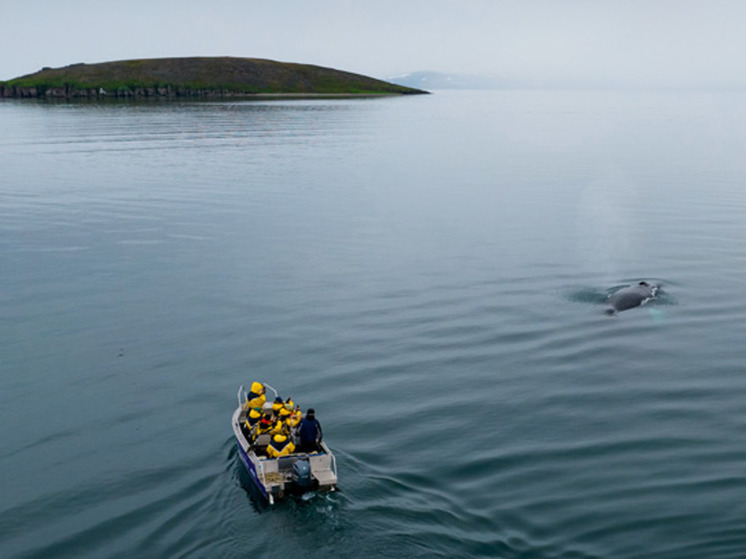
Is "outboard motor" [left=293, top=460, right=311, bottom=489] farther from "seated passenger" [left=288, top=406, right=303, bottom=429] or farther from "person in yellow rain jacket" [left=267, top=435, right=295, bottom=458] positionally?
"seated passenger" [left=288, top=406, right=303, bottom=429]

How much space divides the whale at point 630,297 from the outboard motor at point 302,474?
30.2 m

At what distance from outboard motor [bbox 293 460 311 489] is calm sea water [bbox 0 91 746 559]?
921 millimetres

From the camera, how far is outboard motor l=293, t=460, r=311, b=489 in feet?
88.9

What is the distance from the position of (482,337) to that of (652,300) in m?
15.8

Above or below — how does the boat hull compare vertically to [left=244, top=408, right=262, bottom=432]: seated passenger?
below

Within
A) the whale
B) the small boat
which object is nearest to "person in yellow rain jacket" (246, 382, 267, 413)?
the small boat

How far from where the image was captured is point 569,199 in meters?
90.1

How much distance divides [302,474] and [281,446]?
6.89 ft

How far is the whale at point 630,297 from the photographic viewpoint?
167ft

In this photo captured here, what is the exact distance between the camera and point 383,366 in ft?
134

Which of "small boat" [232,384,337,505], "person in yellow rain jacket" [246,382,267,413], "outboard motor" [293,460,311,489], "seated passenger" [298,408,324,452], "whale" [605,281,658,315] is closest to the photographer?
"outboard motor" [293,460,311,489]

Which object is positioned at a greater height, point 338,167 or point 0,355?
point 338,167

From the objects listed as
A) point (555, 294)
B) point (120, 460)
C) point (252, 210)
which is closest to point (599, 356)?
point (555, 294)

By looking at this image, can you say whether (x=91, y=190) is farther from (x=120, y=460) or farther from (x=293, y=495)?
(x=293, y=495)
